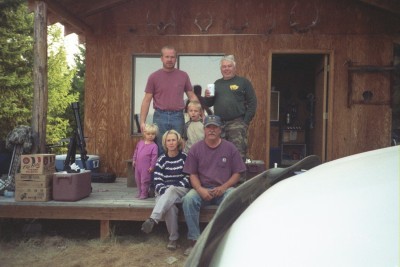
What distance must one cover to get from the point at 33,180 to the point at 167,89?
1.76 metres

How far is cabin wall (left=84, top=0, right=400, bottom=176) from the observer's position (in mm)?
6592

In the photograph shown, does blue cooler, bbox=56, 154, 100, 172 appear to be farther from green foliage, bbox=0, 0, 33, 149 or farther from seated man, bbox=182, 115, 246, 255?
green foliage, bbox=0, 0, 33, 149

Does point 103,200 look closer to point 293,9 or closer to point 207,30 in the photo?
point 207,30

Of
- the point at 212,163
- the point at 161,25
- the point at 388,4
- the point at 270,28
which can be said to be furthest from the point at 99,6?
the point at 388,4

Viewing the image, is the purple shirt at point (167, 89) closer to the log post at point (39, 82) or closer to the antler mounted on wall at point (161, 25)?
the log post at point (39, 82)

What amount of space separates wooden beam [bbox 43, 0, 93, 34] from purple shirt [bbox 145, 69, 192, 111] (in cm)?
198

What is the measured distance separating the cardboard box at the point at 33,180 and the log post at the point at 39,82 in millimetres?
667

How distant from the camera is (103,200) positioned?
4410mm

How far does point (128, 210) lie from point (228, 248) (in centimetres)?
337

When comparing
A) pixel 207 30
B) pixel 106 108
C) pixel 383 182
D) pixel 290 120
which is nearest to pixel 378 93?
pixel 207 30

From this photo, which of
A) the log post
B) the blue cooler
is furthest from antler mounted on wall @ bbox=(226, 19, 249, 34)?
the blue cooler

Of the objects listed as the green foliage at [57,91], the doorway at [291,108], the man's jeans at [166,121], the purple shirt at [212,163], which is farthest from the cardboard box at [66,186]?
the green foliage at [57,91]

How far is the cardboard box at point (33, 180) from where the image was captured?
420cm

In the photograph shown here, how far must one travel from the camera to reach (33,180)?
13.9 ft
